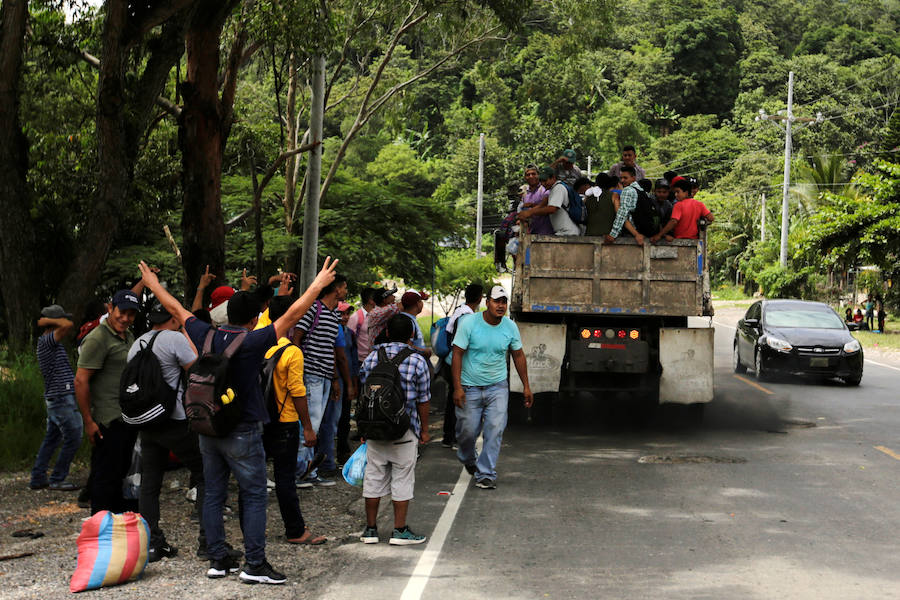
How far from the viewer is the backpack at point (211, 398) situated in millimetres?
6102

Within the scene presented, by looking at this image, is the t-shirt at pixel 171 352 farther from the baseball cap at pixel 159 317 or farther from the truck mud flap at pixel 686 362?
the truck mud flap at pixel 686 362

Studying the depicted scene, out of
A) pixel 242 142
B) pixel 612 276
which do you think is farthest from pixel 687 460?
pixel 242 142

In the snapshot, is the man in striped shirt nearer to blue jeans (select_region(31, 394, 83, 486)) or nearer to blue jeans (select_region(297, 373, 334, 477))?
blue jeans (select_region(297, 373, 334, 477))

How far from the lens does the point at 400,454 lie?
7254 mm

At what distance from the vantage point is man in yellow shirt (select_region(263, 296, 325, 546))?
7.00m

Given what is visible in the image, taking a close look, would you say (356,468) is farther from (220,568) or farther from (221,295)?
(221,295)

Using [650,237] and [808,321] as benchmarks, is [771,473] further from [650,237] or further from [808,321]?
[808,321]

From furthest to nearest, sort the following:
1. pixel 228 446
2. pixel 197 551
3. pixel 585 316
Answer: pixel 585 316 → pixel 197 551 → pixel 228 446

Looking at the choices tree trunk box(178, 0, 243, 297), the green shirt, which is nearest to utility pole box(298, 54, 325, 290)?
tree trunk box(178, 0, 243, 297)

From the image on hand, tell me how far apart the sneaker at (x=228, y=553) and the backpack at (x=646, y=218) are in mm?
6762

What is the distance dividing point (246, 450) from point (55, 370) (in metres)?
3.44

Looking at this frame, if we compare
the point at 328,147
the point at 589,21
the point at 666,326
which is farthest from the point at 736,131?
the point at 666,326

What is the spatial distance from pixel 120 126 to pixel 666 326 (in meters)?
6.87

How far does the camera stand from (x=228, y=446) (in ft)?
20.7
